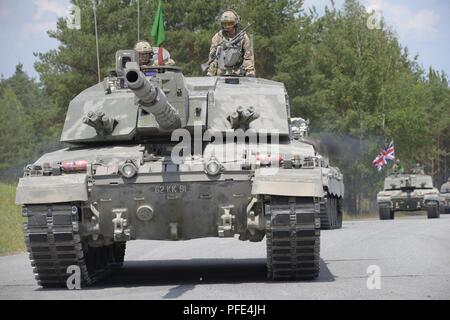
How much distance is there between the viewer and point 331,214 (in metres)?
24.5

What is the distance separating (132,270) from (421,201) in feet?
88.3

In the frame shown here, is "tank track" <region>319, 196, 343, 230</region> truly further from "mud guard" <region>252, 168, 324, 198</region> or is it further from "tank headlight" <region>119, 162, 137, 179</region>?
"tank headlight" <region>119, 162, 137, 179</region>

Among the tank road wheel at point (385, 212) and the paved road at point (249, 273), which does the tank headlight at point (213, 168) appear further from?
the tank road wheel at point (385, 212)

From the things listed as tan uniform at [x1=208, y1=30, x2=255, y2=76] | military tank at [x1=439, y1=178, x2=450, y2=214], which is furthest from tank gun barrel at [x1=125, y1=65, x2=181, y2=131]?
military tank at [x1=439, y1=178, x2=450, y2=214]

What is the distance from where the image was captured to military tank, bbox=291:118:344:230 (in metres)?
15.8

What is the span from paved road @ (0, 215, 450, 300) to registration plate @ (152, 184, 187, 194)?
1.14m

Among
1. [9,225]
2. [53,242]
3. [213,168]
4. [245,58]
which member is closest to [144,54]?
[245,58]

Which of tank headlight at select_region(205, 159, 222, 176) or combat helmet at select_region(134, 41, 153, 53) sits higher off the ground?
combat helmet at select_region(134, 41, 153, 53)

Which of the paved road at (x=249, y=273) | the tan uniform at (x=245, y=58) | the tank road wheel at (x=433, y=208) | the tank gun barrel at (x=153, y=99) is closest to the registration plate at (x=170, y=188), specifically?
the tank gun barrel at (x=153, y=99)

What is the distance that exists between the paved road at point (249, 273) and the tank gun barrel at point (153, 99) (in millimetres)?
1999

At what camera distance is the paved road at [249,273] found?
473 inches

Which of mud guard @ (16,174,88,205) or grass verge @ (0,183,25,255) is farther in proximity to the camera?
grass verge @ (0,183,25,255)
